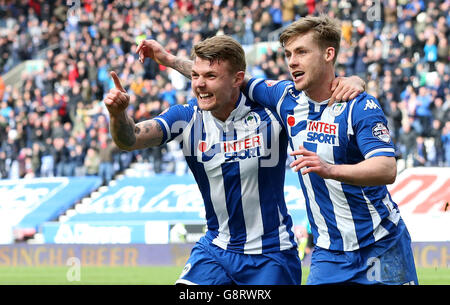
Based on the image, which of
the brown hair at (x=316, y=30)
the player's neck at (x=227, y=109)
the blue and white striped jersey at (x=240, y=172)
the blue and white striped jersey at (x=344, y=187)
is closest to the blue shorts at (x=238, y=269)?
the blue and white striped jersey at (x=240, y=172)

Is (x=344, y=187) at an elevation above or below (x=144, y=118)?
below

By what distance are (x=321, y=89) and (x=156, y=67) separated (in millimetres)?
19474

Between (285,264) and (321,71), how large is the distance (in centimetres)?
149

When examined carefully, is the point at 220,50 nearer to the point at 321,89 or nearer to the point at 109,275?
the point at 321,89

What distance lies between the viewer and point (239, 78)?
21.1 ft

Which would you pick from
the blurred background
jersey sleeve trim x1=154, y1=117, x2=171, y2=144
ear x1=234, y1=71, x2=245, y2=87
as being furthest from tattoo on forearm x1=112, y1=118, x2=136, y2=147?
the blurred background

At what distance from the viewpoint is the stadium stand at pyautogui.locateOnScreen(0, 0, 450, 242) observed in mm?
20156

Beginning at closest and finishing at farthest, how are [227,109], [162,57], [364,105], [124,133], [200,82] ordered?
[364,105] → [124,133] → [200,82] → [227,109] → [162,57]

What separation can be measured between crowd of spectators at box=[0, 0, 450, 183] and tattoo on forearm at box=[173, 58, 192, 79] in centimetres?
1258

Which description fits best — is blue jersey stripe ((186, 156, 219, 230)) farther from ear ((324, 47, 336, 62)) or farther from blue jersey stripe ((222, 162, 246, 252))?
ear ((324, 47, 336, 62))

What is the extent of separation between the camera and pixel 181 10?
27.4m

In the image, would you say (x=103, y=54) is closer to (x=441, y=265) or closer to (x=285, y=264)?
(x=441, y=265)

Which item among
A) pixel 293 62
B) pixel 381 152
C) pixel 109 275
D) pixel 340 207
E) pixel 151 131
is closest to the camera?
pixel 381 152

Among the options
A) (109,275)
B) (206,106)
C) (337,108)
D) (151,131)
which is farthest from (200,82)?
(109,275)
